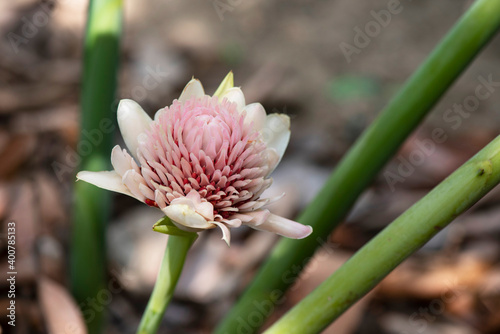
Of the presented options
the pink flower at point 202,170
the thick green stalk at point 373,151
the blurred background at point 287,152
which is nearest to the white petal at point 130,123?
the pink flower at point 202,170

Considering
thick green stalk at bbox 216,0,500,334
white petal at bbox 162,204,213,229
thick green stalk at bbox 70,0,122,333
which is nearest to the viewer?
white petal at bbox 162,204,213,229

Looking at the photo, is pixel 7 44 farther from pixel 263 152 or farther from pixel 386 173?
pixel 263 152

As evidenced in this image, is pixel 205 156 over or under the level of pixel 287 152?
over

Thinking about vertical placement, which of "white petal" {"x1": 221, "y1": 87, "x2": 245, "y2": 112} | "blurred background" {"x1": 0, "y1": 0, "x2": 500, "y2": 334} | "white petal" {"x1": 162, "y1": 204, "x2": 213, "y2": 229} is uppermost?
"white petal" {"x1": 221, "y1": 87, "x2": 245, "y2": 112}

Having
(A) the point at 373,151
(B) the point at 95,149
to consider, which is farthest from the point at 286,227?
(B) the point at 95,149

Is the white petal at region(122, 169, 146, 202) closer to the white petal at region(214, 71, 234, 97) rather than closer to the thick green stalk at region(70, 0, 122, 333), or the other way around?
the white petal at region(214, 71, 234, 97)

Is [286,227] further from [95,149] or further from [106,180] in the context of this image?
[95,149]

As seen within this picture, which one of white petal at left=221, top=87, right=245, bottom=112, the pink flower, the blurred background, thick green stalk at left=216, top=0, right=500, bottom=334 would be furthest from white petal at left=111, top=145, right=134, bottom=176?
the blurred background

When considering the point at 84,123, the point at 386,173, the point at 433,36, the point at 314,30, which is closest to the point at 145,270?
the point at 84,123
